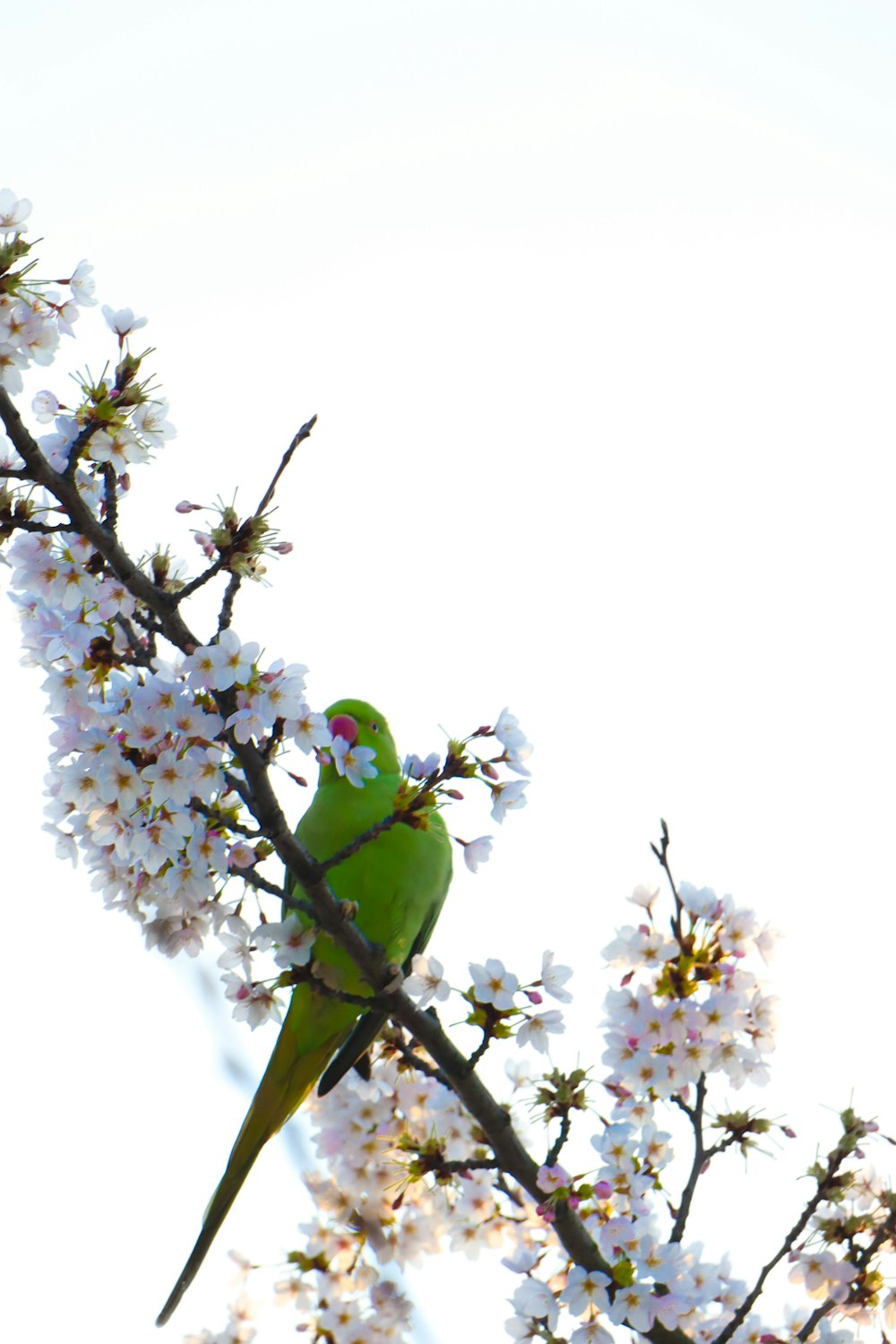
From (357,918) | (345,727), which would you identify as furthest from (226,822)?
(357,918)

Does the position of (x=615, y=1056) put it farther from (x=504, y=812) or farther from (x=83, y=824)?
(x=83, y=824)

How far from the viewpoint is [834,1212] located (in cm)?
341

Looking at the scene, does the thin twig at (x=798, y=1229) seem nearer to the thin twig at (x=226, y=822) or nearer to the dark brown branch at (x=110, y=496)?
the thin twig at (x=226, y=822)

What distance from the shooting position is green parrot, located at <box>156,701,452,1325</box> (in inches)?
159

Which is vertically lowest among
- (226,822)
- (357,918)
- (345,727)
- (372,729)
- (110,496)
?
(226,822)

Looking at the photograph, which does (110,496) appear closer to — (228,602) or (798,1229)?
(228,602)

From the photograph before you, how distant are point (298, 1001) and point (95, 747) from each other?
1725 millimetres

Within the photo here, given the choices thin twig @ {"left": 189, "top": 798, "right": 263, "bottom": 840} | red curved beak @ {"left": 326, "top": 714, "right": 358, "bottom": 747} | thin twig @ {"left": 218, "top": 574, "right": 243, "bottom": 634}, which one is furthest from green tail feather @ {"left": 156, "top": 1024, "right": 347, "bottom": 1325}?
Answer: thin twig @ {"left": 218, "top": 574, "right": 243, "bottom": 634}

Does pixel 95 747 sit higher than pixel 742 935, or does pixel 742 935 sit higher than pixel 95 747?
pixel 742 935

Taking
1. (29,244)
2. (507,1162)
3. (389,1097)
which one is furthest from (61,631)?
(389,1097)

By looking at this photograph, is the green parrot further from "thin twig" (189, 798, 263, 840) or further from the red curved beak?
"thin twig" (189, 798, 263, 840)

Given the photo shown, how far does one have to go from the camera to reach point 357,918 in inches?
170

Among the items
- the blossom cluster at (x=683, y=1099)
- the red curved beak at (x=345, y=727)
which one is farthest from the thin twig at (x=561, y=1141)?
the red curved beak at (x=345, y=727)

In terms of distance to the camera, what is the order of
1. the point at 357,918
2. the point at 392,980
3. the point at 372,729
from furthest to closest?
the point at 372,729
the point at 357,918
the point at 392,980
